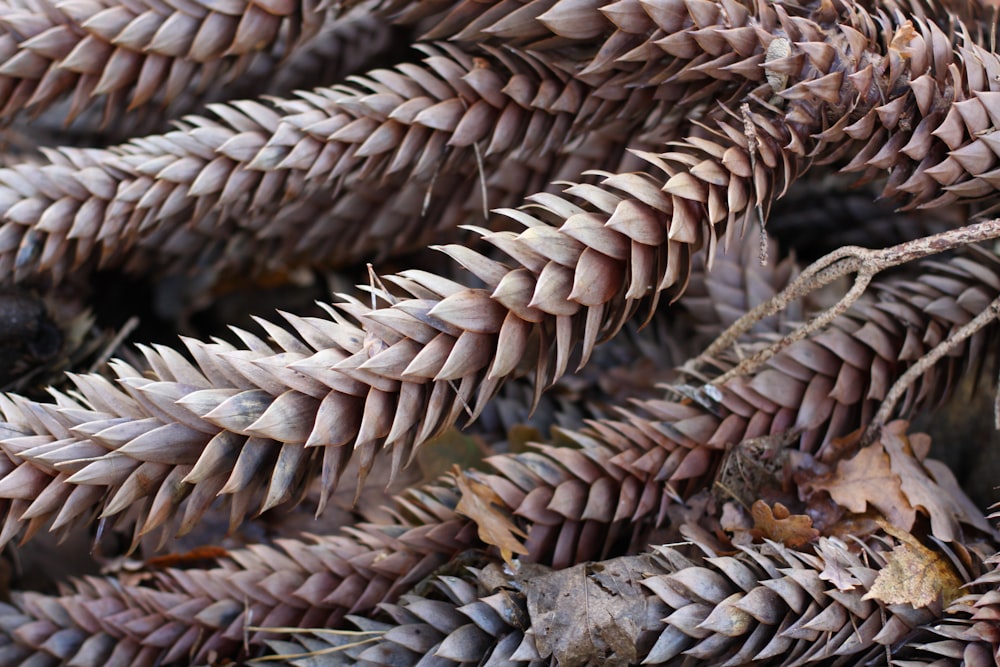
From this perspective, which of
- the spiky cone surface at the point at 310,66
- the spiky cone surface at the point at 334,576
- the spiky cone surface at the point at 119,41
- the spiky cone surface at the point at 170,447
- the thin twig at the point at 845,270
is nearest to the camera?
the spiky cone surface at the point at 170,447

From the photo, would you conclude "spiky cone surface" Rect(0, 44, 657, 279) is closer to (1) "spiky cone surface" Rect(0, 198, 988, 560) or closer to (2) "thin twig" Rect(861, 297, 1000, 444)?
(1) "spiky cone surface" Rect(0, 198, 988, 560)

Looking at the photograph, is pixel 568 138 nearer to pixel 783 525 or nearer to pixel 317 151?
pixel 317 151

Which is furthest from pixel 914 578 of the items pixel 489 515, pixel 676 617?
pixel 489 515

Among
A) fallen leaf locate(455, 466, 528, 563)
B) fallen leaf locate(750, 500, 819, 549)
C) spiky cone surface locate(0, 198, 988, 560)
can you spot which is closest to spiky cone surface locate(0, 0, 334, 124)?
spiky cone surface locate(0, 198, 988, 560)

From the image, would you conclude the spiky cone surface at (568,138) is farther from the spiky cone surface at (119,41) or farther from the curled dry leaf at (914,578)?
the curled dry leaf at (914,578)

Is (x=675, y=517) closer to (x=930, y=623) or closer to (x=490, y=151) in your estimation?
(x=930, y=623)

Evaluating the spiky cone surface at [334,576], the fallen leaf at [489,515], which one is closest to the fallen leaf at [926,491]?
the spiky cone surface at [334,576]

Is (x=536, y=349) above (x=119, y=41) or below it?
below

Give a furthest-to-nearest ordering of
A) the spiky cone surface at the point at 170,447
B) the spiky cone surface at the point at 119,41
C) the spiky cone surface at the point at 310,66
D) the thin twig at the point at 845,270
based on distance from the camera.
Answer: the spiky cone surface at the point at 310,66
the spiky cone surface at the point at 119,41
the thin twig at the point at 845,270
the spiky cone surface at the point at 170,447
